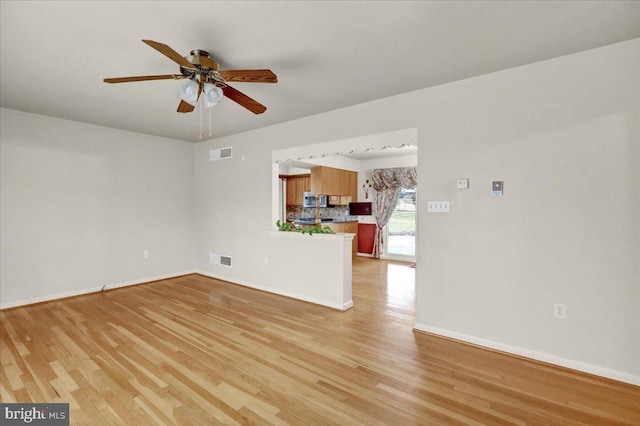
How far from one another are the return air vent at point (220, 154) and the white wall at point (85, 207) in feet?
2.08

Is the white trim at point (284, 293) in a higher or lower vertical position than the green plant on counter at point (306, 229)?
lower

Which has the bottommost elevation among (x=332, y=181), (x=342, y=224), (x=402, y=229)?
(x=402, y=229)

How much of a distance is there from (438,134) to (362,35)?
1.41 meters

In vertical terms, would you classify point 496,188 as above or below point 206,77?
below

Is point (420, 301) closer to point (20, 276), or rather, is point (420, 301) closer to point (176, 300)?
point (176, 300)

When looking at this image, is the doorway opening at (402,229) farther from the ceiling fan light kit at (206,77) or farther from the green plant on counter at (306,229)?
the ceiling fan light kit at (206,77)

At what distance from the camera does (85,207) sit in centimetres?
459

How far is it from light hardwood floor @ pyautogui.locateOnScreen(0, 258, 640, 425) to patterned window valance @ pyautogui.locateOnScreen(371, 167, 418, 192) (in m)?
4.10

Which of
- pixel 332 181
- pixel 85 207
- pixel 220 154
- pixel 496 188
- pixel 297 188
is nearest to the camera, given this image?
pixel 496 188

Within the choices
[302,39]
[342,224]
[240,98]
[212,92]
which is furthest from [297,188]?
[302,39]

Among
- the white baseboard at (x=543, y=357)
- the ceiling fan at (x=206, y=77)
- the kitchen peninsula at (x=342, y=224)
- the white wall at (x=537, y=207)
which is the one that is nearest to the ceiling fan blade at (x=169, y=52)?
the ceiling fan at (x=206, y=77)

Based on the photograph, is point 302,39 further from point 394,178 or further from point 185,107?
point 394,178

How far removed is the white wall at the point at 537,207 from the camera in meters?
2.33

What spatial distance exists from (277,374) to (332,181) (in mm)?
5260
